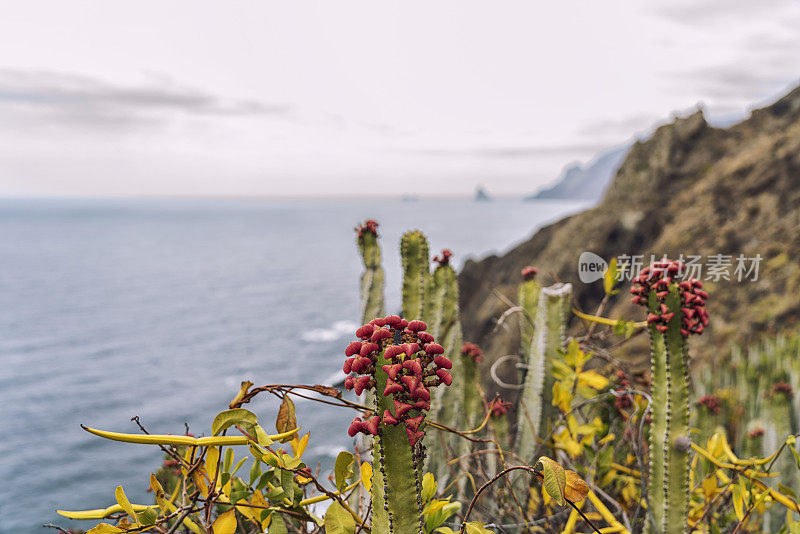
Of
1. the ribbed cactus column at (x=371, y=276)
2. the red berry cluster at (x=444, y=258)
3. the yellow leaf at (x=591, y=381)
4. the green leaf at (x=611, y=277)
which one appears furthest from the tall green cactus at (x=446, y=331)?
the green leaf at (x=611, y=277)

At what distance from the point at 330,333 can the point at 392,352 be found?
4196cm

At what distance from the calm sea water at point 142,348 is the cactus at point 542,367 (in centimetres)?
145

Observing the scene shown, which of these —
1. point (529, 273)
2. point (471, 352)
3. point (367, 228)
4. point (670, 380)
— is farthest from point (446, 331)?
point (670, 380)

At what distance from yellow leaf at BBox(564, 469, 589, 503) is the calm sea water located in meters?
2.03

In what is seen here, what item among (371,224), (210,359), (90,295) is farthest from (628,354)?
(90,295)

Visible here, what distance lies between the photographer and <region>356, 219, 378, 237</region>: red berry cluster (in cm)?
182

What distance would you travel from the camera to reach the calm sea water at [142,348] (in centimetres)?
2602

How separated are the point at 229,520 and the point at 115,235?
147156 millimetres

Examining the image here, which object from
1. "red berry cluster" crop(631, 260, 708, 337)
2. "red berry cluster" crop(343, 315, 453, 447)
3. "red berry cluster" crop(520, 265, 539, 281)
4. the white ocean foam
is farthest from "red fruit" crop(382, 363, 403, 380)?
the white ocean foam

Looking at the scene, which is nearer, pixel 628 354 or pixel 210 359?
pixel 628 354

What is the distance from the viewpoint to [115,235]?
12900 cm

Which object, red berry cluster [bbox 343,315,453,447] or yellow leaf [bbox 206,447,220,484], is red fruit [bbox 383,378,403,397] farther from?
yellow leaf [bbox 206,447,220,484]

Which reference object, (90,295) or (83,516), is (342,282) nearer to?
(90,295)

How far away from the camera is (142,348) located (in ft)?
147
